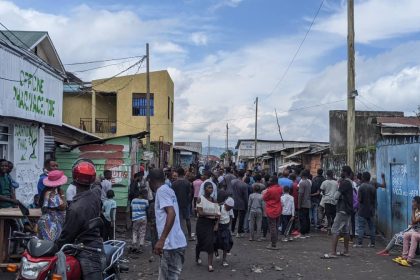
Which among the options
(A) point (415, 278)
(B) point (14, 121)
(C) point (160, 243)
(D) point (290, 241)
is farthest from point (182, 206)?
(C) point (160, 243)

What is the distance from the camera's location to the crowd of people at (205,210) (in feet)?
20.2

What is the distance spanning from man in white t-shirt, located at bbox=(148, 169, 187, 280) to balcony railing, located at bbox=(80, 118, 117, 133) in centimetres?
3160

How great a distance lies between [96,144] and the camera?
1600 centimetres

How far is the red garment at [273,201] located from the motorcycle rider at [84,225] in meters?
8.11

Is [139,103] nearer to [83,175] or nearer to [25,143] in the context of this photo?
[25,143]

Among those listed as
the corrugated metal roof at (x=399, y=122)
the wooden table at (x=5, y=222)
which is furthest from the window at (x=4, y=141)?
the corrugated metal roof at (x=399, y=122)

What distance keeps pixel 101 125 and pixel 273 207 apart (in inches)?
1041

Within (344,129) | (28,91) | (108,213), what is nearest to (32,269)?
(108,213)

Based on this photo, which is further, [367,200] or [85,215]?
[367,200]

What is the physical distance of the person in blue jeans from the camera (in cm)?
1313

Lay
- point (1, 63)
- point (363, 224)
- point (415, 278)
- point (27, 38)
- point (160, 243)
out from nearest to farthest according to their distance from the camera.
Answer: point (160, 243)
point (415, 278)
point (1, 63)
point (363, 224)
point (27, 38)

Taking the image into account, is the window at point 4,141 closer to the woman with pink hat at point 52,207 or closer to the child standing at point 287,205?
the woman with pink hat at point 52,207

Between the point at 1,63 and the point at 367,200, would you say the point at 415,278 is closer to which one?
the point at 367,200

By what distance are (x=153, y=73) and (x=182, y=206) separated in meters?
27.1
